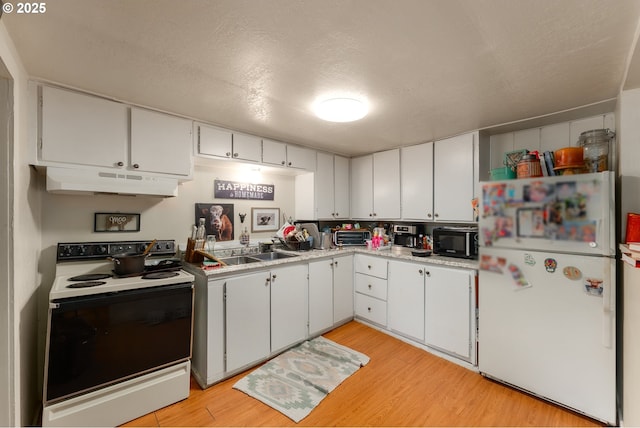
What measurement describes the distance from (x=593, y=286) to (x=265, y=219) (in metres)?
2.89

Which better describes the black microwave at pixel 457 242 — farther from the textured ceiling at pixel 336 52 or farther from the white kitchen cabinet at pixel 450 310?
the textured ceiling at pixel 336 52

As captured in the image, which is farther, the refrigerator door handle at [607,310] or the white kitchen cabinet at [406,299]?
the white kitchen cabinet at [406,299]

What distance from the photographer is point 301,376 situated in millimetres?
2127

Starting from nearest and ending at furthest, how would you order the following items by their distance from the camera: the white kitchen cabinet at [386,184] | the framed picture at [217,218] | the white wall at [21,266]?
the white wall at [21,266] < the framed picture at [217,218] < the white kitchen cabinet at [386,184]

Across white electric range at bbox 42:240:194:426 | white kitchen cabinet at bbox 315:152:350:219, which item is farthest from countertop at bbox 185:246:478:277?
white kitchen cabinet at bbox 315:152:350:219

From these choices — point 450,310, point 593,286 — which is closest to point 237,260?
point 450,310

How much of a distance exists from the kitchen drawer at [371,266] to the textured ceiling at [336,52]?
1.61 m

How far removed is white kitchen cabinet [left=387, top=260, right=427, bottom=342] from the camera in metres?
2.59

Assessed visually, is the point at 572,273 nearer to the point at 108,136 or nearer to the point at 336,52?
the point at 336,52

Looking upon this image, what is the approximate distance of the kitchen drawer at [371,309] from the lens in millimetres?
2924

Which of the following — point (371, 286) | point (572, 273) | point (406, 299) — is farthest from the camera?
point (371, 286)

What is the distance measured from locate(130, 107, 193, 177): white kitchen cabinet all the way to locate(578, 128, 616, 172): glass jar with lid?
308 cm

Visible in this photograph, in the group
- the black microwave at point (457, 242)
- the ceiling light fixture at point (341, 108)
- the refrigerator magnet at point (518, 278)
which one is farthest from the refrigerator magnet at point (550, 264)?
the ceiling light fixture at point (341, 108)

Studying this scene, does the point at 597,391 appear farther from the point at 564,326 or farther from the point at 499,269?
the point at 499,269
